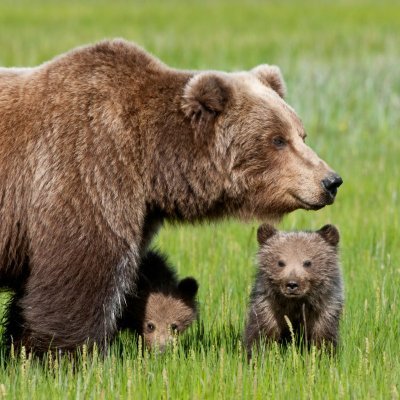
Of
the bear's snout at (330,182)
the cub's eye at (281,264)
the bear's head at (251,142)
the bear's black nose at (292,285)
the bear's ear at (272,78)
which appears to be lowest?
the bear's black nose at (292,285)

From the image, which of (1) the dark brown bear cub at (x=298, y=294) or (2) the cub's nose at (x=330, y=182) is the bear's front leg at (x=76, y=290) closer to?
(1) the dark brown bear cub at (x=298, y=294)

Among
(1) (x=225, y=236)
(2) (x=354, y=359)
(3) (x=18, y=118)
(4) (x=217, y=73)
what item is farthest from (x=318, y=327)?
(1) (x=225, y=236)

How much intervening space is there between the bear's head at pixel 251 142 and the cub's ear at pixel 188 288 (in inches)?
36.6

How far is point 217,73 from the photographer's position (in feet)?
21.2

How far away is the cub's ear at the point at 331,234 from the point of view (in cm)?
644

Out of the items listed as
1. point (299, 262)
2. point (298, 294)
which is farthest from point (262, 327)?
point (299, 262)

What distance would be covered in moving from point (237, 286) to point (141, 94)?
2.26 m

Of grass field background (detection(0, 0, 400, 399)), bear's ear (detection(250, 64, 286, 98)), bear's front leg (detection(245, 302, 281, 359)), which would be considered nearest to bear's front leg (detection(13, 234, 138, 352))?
grass field background (detection(0, 0, 400, 399))

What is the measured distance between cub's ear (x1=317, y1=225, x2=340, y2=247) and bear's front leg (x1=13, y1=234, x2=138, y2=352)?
1359 millimetres

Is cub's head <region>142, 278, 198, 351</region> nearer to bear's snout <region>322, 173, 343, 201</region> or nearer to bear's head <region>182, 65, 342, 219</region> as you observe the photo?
bear's head <region>182, 65, 342, 219</region>

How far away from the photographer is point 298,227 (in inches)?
388

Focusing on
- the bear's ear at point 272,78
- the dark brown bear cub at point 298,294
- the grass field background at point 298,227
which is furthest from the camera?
the bear's ear at point 272,78

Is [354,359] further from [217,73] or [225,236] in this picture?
[225,236]

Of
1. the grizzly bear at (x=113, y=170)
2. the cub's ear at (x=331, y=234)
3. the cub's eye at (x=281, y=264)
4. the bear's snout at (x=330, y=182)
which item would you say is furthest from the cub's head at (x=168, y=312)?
the bear's snout at (x=330, y=182)
